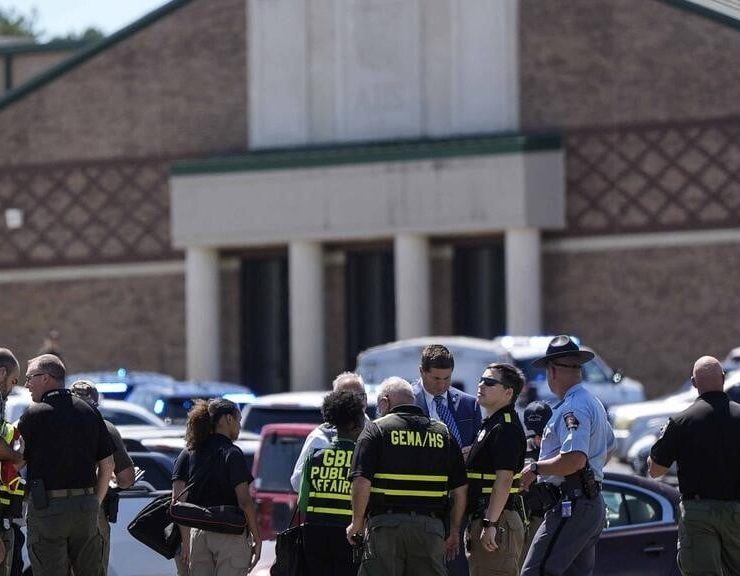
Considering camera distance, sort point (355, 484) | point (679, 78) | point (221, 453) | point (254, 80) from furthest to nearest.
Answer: point (254, 80)
point (679, 78)
point (221, 453)
point (355, 484)

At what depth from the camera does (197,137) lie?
Answer: 140 feet

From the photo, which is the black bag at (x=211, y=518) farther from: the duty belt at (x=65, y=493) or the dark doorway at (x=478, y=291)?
the dark doorway at (x=478, y=291)

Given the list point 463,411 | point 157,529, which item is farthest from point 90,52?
point 157,529

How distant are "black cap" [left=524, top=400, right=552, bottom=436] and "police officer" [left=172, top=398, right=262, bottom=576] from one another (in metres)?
2.47

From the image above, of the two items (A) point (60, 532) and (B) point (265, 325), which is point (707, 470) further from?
(B) point (265, 325)

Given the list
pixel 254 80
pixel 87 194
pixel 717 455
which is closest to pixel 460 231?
pixel 254 80

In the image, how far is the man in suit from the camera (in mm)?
12031

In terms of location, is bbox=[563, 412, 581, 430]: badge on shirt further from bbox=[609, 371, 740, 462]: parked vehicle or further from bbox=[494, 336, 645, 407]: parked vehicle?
bbox=[609, 371, 740, 462]: parked vehicle

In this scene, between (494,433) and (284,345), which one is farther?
(284,345)

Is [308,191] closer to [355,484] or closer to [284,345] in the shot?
[284,345]

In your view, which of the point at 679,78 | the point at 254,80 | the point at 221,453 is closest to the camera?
the point at 221,453

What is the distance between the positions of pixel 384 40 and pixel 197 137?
16.8ft

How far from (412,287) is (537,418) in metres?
26.0

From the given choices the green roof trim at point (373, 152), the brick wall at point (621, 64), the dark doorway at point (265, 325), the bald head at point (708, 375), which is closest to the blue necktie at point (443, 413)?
the bald head at point (708, 375)
